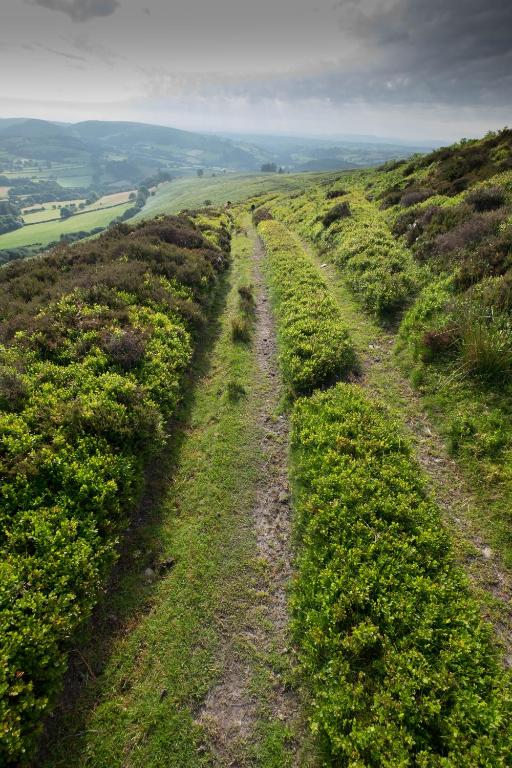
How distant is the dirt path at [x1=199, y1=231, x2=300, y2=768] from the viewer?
6.26 metres

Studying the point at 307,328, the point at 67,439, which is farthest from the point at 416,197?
the point at 67,439

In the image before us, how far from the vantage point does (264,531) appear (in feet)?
31.6

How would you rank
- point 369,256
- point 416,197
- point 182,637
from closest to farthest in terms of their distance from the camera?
point 182,637
point 369,256
point 416,197

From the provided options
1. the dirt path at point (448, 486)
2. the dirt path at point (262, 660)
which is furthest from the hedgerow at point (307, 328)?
the dirt path at point (262, 660)

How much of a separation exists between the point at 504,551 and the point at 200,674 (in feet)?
23.4

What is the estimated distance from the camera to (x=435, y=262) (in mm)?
18453

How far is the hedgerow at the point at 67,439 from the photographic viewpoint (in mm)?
6207

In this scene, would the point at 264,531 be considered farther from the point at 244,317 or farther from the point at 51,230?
the point at 51,230

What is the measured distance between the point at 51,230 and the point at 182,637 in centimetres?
18487

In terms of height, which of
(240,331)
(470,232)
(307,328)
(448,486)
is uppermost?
(470,232)

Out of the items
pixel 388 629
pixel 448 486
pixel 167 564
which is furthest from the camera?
pixel 448 486

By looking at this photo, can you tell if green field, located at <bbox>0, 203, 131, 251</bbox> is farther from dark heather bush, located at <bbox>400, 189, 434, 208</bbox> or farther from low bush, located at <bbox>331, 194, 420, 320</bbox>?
dark heather bush, located at <bbox>400, 189, 434, 208</bbox>

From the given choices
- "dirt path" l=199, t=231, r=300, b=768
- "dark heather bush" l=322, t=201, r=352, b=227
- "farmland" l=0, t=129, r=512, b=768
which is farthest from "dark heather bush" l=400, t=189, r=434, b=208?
"dirt path" l=199, t=231, r=300, b=768

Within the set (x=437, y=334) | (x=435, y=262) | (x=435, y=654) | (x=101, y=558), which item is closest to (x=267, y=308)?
(x=435, y=262)
